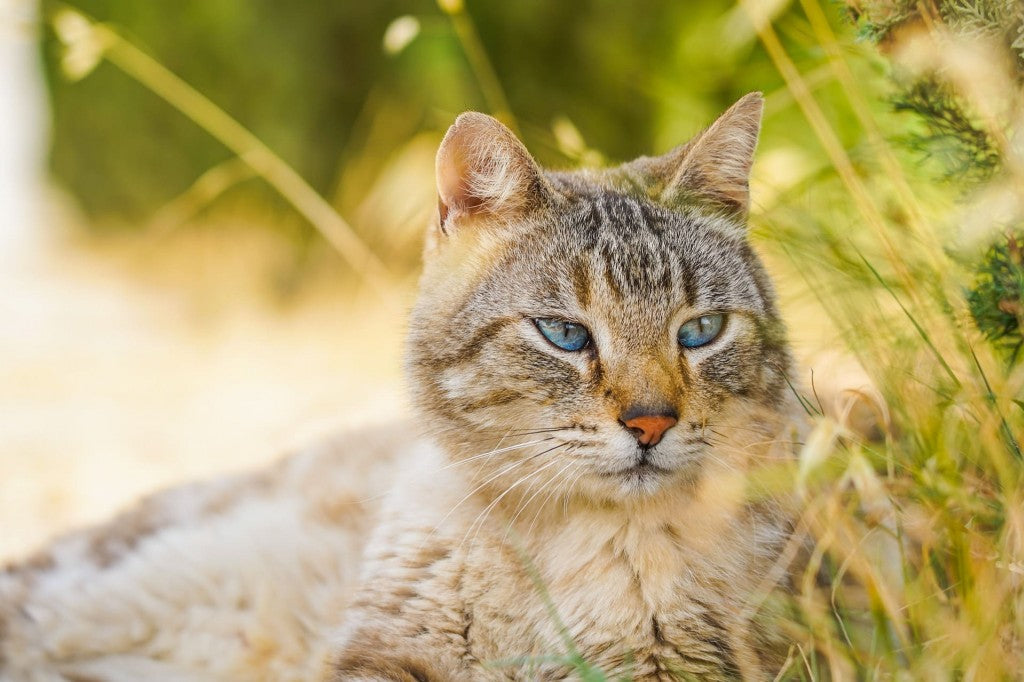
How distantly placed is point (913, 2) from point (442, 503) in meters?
1.28

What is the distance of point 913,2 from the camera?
158 cm

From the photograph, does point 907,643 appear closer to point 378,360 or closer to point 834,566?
point 834,566

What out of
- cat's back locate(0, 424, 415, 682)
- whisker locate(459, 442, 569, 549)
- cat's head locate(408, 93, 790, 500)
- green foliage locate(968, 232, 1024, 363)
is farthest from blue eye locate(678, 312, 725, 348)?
cat's back locate(0, 424, 415, 682)

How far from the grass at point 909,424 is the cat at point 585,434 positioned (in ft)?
0.36

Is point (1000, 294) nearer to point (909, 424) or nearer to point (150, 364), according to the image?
point (909, 424)

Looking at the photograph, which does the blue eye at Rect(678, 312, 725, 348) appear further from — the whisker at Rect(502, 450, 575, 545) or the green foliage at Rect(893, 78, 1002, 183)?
the green foliage at Rect(893, 78, 1002, 183)

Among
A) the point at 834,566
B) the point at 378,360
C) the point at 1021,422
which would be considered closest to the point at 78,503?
the point at 378,360

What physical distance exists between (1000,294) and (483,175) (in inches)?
38.6

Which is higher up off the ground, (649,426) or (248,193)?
(248,193)

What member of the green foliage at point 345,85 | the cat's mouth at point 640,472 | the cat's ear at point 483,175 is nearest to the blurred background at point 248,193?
the green foliage at point 345,85

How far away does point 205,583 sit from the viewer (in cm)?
242

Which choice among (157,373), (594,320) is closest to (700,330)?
(594,320)

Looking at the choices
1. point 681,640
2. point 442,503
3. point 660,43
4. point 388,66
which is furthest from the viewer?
point 388,66

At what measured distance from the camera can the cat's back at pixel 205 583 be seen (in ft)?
7.31
